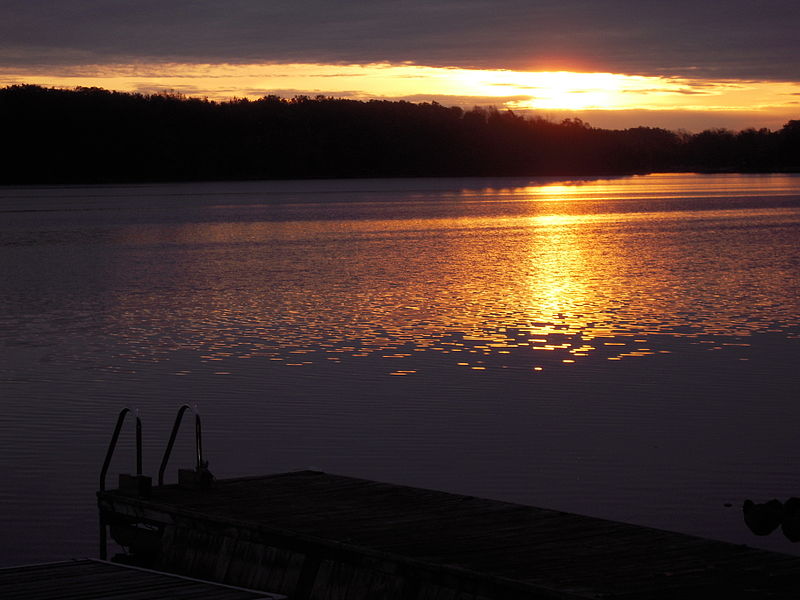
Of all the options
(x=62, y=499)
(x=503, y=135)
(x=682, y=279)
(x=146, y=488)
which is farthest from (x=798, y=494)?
(x=503, y=135)

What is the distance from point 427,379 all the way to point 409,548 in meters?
8.09

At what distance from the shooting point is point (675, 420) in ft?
41.2

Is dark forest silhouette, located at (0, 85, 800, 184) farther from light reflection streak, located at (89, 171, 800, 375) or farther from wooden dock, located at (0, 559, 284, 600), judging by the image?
wooden dock, located at (0, 559, 284, 600)

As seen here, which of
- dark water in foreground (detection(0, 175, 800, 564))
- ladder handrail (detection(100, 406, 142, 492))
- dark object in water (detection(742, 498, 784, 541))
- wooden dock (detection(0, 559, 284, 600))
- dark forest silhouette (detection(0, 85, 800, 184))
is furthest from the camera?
dark forest silhouette (detection(0, 85, 800, 184))

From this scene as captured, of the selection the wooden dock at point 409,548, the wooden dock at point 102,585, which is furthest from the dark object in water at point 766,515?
the wooden dock at point 102,585

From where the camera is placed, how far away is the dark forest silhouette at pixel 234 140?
5487 inches

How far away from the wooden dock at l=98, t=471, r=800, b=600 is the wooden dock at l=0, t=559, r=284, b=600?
0.40 m

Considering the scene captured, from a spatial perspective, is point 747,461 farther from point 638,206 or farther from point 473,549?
point 638,206

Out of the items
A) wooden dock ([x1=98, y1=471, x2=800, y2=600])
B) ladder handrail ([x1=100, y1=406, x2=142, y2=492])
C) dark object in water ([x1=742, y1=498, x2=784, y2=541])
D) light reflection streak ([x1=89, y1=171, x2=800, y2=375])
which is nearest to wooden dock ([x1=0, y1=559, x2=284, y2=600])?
wooden dock ([x1=98, y1=471, x2=800, y2=600])

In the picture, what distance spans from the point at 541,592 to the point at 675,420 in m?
6.94

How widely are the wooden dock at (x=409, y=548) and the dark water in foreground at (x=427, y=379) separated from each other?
1.08 metres

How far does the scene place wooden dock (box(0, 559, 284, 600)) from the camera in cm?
675

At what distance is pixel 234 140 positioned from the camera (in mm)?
160000

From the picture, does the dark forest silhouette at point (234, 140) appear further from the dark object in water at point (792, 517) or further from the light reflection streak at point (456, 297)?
the dark object in water at point (792, 517)
